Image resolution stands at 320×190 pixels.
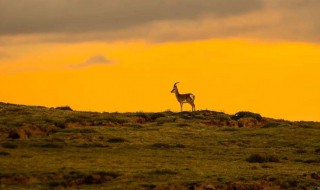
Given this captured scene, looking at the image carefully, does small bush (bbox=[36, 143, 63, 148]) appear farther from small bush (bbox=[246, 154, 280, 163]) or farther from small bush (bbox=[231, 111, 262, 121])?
small bush (bbox=[231, 111, 262, 121])

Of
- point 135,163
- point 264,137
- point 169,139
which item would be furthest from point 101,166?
point 264,137

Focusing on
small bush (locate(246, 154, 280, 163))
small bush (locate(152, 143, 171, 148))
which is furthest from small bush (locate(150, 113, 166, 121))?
small bush (locate(246, 154, 280, 163))

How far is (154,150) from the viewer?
158 ft

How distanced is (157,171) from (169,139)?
45.4ft

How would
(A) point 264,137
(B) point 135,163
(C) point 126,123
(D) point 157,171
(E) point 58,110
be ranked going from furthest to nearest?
(E) point 58,110 < (C) point 126,123 < (A) point 264,137 < (B) point 135,163 < (D) point 157,171

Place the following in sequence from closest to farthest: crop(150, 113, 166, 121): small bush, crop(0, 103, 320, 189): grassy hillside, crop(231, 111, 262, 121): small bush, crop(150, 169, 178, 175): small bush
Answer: crop(0, 103, 320, 189): grassy hillside, crop(150, 169, 178, 175): small bush, crop(150, 113, 166, 121): small bush, crop(231, 111, 262, 121): small bush

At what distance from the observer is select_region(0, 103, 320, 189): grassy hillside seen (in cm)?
3734

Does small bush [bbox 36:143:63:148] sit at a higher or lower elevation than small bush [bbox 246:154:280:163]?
higher

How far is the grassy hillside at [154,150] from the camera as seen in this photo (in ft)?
123

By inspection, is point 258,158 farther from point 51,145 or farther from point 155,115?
point 155,115

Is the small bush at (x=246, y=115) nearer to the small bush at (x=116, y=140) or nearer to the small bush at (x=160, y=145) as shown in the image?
the small bush at (x=116, y=140)

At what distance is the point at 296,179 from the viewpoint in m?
39.2

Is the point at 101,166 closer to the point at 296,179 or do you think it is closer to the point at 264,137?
the point at 296,179

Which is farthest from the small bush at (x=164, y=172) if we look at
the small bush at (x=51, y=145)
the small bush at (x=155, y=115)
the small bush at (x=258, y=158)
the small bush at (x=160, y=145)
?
the small bush at (x=155, y=115)
